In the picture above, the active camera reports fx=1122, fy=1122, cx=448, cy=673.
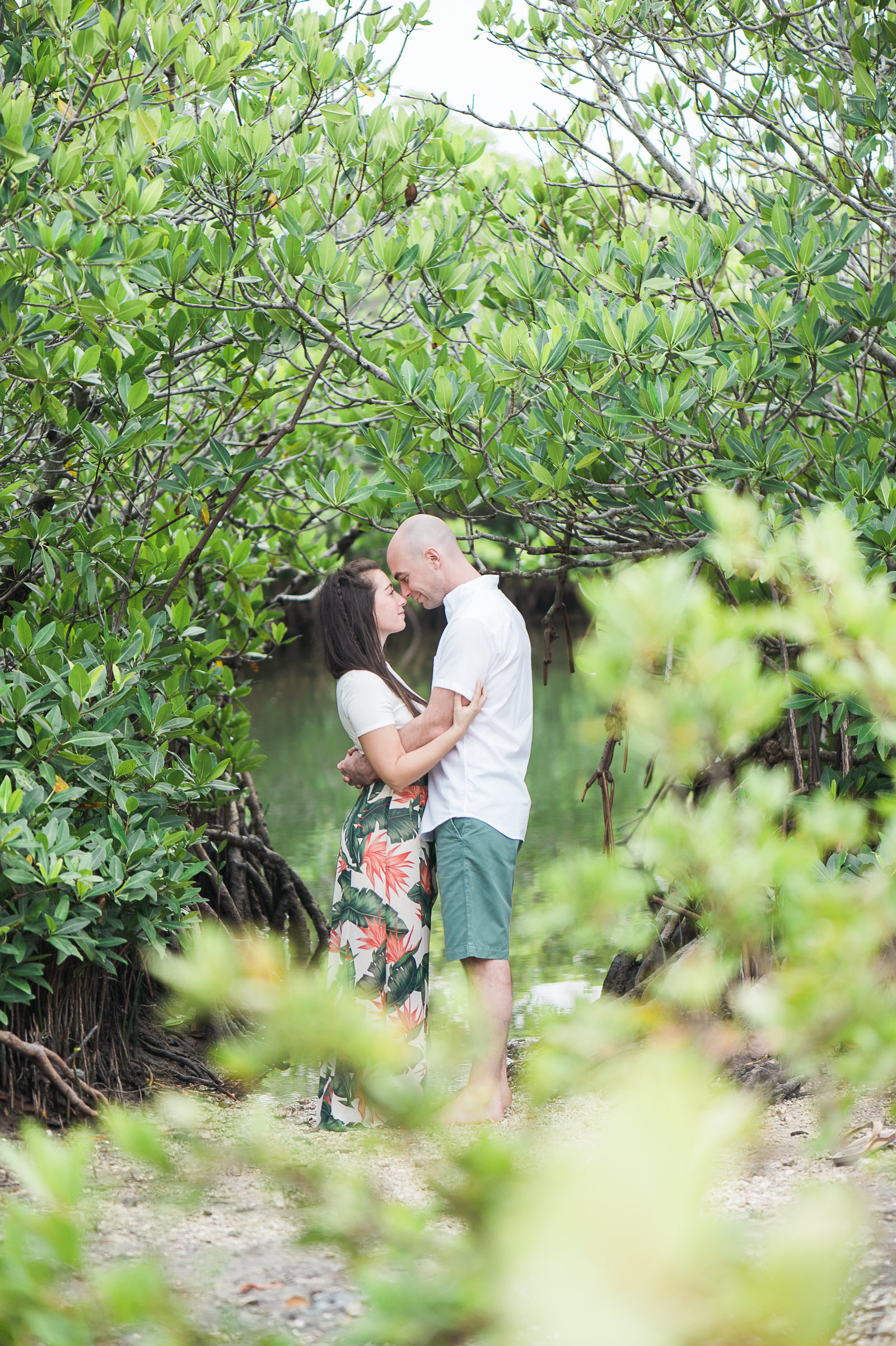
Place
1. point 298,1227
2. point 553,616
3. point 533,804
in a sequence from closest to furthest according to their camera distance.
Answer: point 298,1227 → point 553,616 → point 533,804

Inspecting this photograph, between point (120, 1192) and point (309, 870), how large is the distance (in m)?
4.28

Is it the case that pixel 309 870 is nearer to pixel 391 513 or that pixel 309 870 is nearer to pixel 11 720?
pixel 391 513

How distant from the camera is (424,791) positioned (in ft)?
10.6

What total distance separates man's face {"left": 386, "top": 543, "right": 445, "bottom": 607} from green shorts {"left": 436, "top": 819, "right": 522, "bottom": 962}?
2.12 feet

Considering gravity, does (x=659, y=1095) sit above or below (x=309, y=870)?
below

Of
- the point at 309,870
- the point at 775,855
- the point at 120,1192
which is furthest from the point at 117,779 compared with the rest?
the point at 309,870

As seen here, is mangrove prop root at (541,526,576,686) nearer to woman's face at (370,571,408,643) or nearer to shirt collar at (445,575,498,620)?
shirt collar at (445,575,498,620)

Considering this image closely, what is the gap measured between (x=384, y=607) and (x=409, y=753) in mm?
462

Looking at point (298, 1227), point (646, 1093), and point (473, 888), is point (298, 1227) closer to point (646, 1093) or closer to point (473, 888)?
point (646, 1093)

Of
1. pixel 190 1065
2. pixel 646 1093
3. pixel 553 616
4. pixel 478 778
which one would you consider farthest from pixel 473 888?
pixel 646 1093

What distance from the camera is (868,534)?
9.70ft

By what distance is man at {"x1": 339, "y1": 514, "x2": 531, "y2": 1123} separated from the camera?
3.05m

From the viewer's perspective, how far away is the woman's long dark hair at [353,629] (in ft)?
10.6

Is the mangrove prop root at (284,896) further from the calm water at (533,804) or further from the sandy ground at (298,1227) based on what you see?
the sandy ground at (298,1227)
